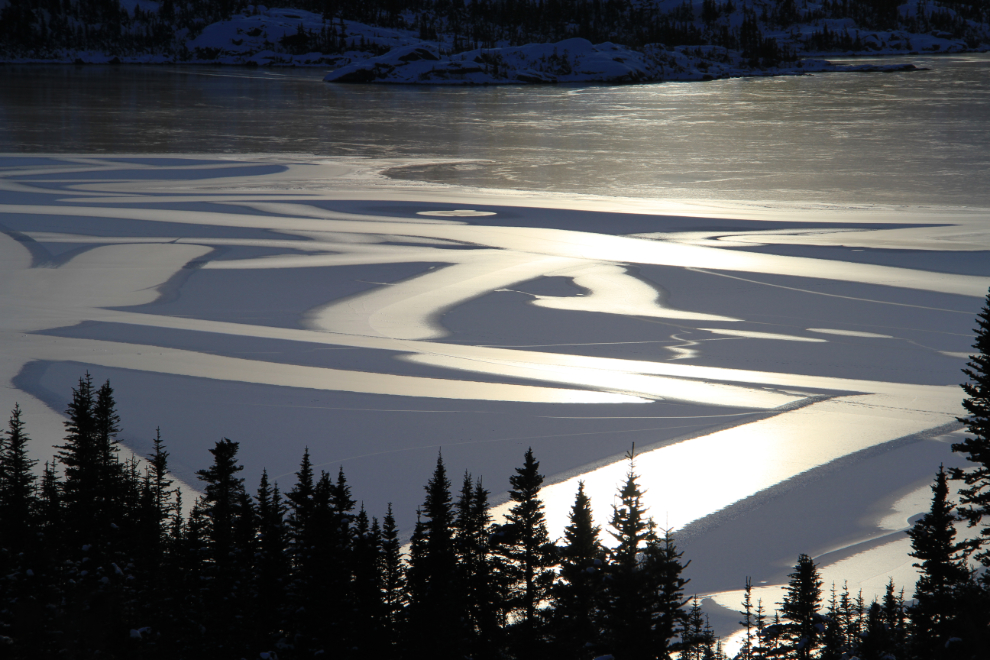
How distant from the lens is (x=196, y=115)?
2612 centimetres

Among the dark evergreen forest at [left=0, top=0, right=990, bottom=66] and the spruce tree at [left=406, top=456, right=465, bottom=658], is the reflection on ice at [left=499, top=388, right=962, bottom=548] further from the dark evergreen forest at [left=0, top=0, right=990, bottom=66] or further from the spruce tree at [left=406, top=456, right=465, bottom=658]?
the dark evergreen forest at [left=0, top=0, right=990, bottom=66]

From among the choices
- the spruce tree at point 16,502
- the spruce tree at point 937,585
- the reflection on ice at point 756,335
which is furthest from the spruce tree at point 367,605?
the reflection on ice at point 756,335

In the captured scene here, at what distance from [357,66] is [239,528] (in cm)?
4411

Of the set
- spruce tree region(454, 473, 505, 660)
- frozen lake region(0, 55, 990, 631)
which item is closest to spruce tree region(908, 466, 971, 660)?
frozen lake region(0, 55, 990, 631)

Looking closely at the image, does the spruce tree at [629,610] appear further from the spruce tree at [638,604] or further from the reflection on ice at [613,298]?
the reflection on ice at [613,298]

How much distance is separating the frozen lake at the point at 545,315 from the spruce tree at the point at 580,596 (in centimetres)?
92

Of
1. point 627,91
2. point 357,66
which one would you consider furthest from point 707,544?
point 357,66

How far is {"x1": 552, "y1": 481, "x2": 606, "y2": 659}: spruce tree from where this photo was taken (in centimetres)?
443

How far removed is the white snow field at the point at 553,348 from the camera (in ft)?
19.9

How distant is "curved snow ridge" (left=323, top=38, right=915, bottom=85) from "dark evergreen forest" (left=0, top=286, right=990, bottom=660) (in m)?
41.4

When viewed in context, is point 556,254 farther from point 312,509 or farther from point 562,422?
point 312,509

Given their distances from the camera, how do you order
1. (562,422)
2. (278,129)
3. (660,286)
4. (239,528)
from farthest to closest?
(278,129) < (660,286) < (562,422) < (239,528)

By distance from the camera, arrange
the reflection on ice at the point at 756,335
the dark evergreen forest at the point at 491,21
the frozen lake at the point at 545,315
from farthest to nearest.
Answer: the dark evergreen forest at the point at 491,21 < the reflection on ice at the point at 756,335 < the frozen lake at the point at 545,315

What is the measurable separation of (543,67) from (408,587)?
45.7 m
